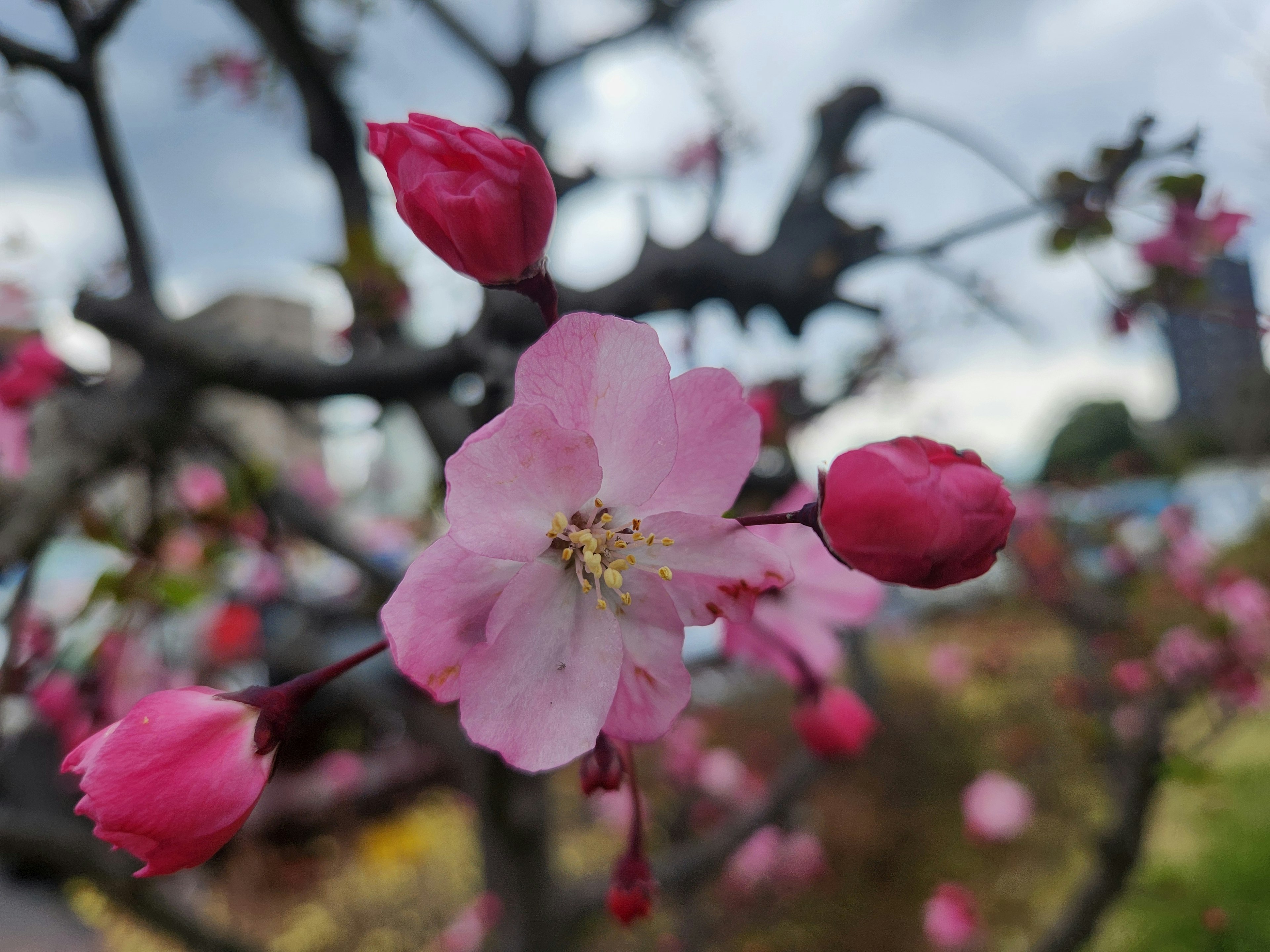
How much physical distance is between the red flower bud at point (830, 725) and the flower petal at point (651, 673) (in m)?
0.46

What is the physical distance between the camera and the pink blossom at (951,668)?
206 inches

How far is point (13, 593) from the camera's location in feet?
3.73

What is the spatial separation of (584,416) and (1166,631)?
351 centimetres

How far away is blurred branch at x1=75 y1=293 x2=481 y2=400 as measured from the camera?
3.42ft

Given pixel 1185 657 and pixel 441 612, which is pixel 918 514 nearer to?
pixel 441 612

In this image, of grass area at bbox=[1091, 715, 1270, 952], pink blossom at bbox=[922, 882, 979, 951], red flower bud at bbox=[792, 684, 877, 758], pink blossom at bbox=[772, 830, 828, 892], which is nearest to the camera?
red flower bud at bbox=[792, 684, 877, 758]

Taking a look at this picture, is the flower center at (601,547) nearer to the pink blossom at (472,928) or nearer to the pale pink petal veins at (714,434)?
the pale pink petal veins at (714,434)

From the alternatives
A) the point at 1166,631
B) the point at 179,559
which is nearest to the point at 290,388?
the point at 179,559

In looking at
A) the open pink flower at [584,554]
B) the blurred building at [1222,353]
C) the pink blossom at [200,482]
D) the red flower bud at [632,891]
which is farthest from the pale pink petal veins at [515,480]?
the pink blossom at [200,482]

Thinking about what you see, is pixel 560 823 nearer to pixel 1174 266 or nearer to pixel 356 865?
pixel 356 865

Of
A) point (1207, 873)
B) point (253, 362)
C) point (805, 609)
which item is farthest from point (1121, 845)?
point (1207, 873)

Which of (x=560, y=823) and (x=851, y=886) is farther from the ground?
(x=851, y=886)

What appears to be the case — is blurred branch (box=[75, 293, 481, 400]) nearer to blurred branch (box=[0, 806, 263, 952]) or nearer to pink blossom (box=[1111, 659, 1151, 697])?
blurred branch (box=[0, 806, 263, 952])

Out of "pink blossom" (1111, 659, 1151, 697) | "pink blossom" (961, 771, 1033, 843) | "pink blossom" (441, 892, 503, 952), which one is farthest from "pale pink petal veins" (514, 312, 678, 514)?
"pink blossom" (961, 771, 1033, 843)
